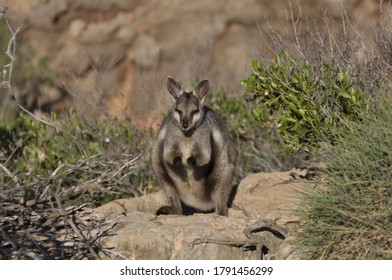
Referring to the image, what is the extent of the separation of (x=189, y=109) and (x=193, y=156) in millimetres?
514

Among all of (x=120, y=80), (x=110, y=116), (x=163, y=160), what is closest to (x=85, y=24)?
(x=120, y=80)

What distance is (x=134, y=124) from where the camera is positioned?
12.8 meters

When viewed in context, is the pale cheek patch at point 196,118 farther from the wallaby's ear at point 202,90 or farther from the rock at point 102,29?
the rock at point 102,29

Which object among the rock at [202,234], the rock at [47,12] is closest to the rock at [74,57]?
the rock at [47,12]

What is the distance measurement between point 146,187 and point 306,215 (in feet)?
15.2

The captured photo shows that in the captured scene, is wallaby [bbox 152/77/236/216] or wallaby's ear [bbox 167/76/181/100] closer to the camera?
wallaby [bbox 152/77/236/216]

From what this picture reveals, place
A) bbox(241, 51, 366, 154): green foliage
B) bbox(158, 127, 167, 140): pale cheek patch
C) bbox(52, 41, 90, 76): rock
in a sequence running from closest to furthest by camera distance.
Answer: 1. bbox(241, 51, 366, 154): green foliage
2. bbox(158, 127, 167, 140): pale cheek patch
3. bbox(52, 41, 90, 76): rock

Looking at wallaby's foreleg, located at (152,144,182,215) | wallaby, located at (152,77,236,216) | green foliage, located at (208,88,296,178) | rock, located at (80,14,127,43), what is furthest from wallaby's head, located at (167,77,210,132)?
rock, located at (80,14,127,43)

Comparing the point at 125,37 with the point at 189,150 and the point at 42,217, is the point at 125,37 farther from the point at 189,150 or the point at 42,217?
the point at 42,217

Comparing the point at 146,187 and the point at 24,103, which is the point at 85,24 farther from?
the point at 146,187

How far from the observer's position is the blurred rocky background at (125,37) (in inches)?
582

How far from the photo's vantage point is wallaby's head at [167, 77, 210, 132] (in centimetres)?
954

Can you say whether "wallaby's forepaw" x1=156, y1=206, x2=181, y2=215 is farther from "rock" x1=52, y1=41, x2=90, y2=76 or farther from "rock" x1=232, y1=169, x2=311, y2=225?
"rock" x1=52, y1=41, x2=90, y2=76

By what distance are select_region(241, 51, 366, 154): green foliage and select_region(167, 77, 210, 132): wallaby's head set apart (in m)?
0.51
